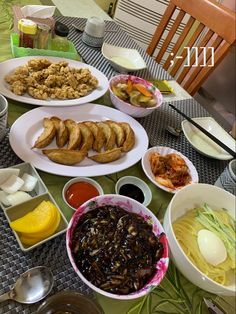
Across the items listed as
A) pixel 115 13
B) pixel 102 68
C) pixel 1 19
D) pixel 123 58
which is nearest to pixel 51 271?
pixel 102 68

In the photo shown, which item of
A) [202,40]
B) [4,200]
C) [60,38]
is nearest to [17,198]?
[4,200]

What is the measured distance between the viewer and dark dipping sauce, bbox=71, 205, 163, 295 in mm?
555

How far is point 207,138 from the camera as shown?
1056mm

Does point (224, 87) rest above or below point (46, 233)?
below

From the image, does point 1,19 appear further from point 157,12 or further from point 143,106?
point 157,12

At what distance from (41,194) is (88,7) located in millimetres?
1378

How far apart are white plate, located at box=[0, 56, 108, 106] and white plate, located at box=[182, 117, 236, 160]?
339mm

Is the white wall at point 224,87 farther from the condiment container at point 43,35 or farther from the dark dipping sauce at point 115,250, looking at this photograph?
the dark dipping sauce at point 115,250

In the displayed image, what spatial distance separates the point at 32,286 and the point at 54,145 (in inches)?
16.0

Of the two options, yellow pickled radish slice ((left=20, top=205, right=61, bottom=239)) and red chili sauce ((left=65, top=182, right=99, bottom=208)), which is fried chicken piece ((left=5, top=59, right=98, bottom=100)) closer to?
red chili sauce ((left=65, top=182, right=99, bottom=208))

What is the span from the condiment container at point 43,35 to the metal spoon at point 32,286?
86 cm

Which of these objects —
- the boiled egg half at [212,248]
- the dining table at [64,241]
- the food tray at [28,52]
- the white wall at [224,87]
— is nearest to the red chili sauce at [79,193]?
the dining table at [64,241]

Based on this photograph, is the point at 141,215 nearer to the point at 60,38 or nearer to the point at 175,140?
the point at 175,140

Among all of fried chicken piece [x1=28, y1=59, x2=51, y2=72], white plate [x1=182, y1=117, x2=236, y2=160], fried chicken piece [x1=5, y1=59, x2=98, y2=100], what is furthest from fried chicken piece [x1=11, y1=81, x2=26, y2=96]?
white plate [x1=182, y1=117, x2=236, y2=160]
